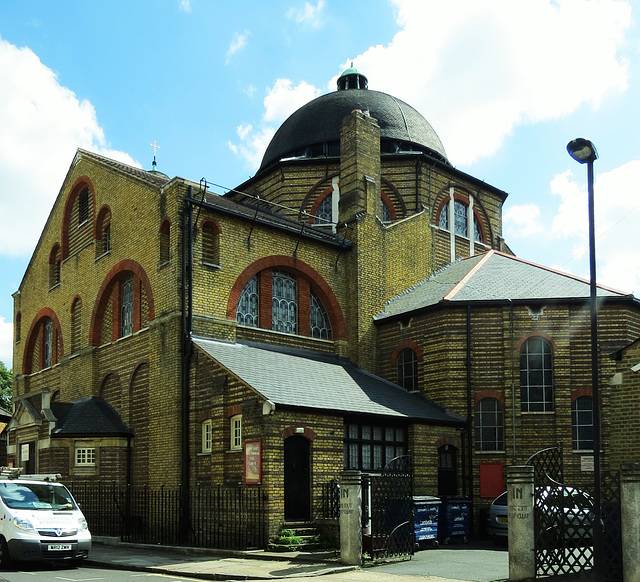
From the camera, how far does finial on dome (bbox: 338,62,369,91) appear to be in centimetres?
3656

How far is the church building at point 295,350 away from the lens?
19.8m

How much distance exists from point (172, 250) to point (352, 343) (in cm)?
689

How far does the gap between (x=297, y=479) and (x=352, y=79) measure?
23050 mm

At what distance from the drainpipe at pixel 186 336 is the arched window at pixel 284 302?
3.46 m

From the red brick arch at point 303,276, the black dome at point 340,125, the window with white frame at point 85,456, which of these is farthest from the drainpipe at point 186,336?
the black dome at point 340,125

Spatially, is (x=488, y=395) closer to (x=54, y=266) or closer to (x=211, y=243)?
(x=211, y=243)

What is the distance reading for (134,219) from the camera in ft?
79.2

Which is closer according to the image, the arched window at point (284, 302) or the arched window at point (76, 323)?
the arched window at point (284, 302)

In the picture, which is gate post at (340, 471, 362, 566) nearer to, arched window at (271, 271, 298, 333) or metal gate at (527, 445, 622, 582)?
metal gate at (527, 445, 622, 582)

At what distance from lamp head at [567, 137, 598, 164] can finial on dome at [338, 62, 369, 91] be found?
2438cm

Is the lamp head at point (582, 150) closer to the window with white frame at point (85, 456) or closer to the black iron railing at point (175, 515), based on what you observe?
the black iron railing at point (175, 515)

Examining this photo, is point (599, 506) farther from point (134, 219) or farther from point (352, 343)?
point (134, 219)

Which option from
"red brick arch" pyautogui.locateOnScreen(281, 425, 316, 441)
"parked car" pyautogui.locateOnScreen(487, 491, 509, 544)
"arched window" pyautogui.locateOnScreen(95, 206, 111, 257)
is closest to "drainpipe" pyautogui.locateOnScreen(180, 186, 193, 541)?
"red brick arch" pyautogui.locateOnScreen(281, 425, 316, 441)

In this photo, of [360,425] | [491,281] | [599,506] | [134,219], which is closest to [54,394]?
[134,219]
